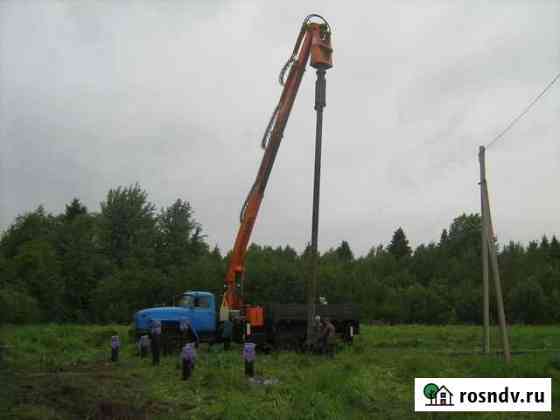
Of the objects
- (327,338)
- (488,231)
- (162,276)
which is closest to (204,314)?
(327,338)

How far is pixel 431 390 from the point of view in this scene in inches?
426

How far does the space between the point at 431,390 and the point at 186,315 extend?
10794mm

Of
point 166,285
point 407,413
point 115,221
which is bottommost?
point 407,413

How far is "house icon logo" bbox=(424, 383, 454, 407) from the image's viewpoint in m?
10.6

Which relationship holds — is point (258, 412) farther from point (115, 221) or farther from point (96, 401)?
point (115, 221)

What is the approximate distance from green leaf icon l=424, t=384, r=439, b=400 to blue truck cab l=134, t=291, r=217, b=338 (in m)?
10.4

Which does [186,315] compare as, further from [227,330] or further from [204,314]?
[227,330]

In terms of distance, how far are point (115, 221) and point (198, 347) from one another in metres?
37.5

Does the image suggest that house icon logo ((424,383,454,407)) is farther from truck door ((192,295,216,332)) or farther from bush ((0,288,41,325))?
bush ((0,288,41,325))

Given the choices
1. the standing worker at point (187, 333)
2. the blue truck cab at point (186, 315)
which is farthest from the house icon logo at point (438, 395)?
the blue truck cab at point (186, 315)

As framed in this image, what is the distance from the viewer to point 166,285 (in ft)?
158

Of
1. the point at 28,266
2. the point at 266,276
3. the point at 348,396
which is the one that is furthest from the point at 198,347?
the point at 28,266

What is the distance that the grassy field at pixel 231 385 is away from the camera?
32.4 ft

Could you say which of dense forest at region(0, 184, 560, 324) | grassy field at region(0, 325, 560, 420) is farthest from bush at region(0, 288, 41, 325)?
grassy field at region(0, 325, 560, 420)
